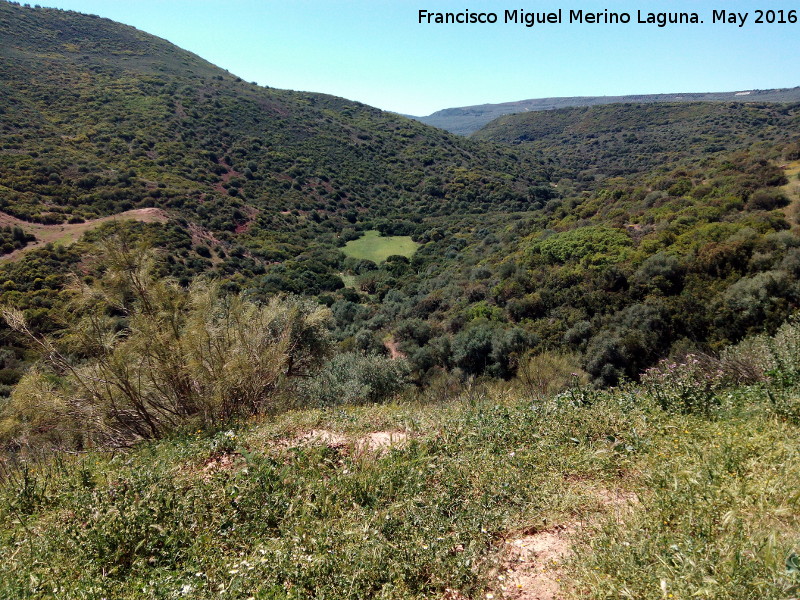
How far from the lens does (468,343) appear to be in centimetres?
1523

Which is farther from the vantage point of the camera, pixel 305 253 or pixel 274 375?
pixel 305 253

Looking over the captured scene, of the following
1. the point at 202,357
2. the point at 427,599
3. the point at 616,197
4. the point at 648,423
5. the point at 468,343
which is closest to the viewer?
the point at 427,599

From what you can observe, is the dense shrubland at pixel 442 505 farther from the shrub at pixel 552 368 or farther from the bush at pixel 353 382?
the shrub at pixel 552 368

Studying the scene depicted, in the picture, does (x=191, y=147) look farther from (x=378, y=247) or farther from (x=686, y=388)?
(x=686, y=388)

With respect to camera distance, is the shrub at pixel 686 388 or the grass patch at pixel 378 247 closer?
the shrub at pixel 686 388

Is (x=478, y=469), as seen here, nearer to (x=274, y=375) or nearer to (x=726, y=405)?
(x=726, y=405)

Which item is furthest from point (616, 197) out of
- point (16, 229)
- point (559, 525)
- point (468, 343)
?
point (16, 229)

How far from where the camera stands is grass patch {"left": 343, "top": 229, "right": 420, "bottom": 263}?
3778 cm

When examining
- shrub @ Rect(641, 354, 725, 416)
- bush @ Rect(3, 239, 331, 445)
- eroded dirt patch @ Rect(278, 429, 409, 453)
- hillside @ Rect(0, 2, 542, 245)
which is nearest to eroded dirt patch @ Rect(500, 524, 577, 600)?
eroded dirt patch @ Rect(278, 429, 409, 453)

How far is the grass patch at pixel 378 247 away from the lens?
37.8 m

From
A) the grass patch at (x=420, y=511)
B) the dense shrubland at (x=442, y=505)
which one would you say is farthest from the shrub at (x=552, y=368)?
the grass patch at (x=420, y=511)

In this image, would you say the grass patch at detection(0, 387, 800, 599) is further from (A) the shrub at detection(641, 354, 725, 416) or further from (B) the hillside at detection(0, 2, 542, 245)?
(B) the hillside at detection(0, 2, 542, 245)

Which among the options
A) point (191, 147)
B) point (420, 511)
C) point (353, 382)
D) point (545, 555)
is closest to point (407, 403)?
point (353, 382)

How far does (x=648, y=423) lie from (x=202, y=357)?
532cm
